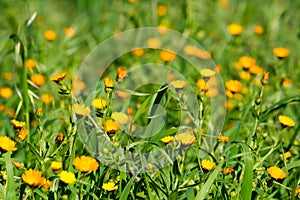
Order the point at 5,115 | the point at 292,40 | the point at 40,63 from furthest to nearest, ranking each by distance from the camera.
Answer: the point at 292,40, the point at 40,63, the point at 5,115

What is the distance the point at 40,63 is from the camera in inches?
108

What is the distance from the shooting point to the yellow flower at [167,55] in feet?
9.07

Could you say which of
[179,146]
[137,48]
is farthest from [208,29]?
[179,146]

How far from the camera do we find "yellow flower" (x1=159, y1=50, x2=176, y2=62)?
2.76 meters

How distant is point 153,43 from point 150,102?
1.21 meters

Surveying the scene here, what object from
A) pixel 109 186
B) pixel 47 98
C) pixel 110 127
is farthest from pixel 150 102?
pixel 47 98

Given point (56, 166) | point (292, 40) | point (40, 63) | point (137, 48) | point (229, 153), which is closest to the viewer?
point (56, 166)

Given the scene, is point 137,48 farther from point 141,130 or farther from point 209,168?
point 209,168

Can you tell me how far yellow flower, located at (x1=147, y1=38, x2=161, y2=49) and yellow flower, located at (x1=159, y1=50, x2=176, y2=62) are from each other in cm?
11

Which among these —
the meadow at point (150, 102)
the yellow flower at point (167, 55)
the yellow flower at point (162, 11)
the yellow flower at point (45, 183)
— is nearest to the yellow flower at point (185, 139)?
the meadow at point (150, 102)

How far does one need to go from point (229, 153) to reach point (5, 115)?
3.22 feet

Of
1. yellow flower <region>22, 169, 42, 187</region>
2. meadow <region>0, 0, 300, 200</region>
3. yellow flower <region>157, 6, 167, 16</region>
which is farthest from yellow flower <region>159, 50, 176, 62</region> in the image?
yellow flower <region>22, 169, 42, 187</region>

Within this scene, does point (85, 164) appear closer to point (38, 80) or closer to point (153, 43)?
point (38, 80)

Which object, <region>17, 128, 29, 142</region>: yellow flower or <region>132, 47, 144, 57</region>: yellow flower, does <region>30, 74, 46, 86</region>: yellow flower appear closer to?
<region>17, 128, 29, 142</region>: yellow flower
